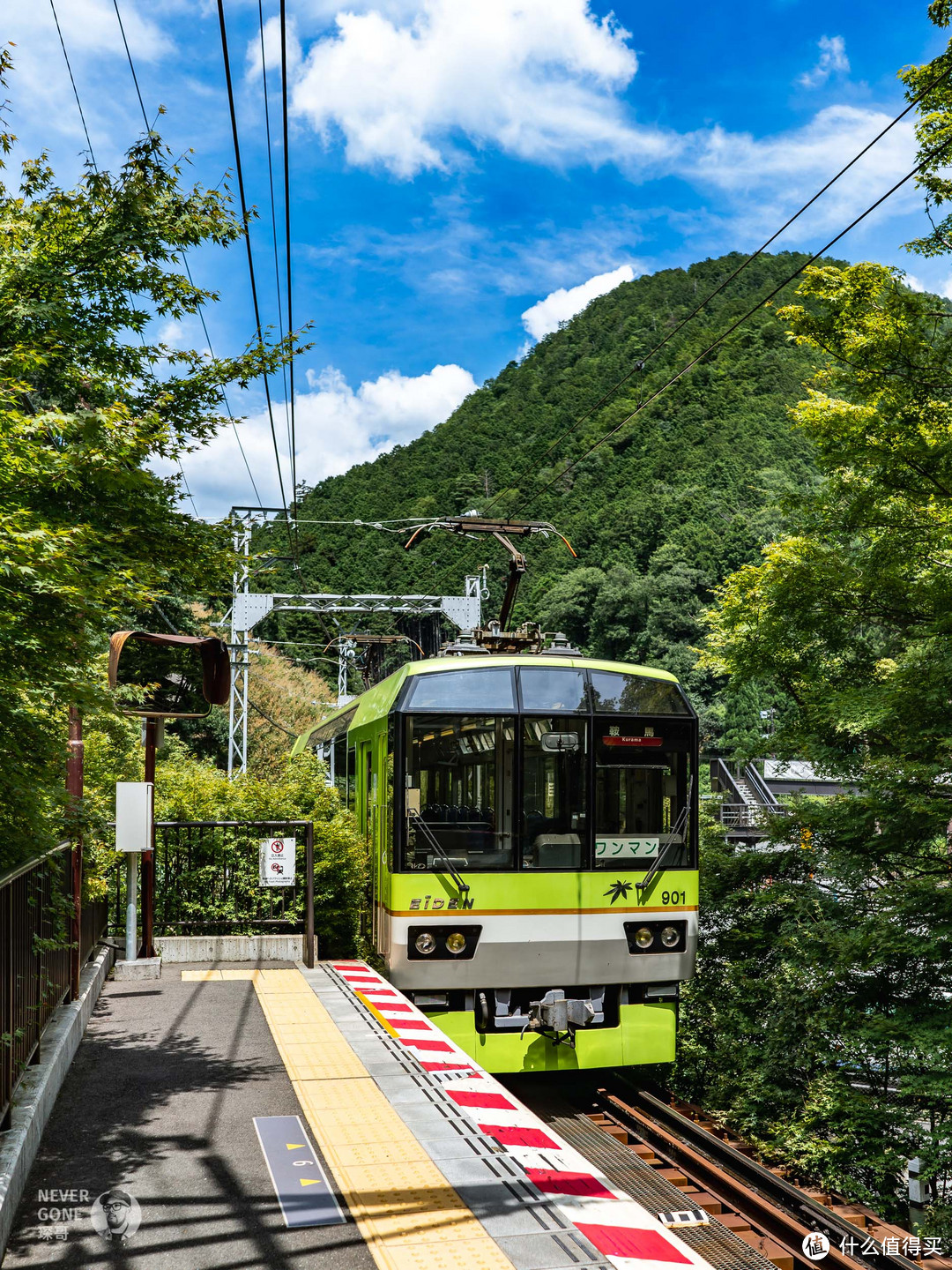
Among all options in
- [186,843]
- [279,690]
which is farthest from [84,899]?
[279,690]

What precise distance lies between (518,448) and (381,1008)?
3281 inches

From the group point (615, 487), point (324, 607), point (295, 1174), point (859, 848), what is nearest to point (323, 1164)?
point (295, 1174)

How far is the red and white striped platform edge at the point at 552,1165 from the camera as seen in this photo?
3930 mm

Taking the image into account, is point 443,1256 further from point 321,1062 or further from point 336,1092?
point 321,1062

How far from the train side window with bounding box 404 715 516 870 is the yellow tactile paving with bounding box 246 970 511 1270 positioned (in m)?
1.90

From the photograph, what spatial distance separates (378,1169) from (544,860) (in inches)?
169

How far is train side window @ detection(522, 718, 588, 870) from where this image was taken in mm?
8812

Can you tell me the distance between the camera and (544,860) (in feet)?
28.9

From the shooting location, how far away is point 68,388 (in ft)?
23.1

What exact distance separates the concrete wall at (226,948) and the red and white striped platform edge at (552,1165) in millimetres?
3442

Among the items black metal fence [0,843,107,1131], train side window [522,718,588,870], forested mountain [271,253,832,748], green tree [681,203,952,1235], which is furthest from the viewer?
forested mountain [271,253,832,748]

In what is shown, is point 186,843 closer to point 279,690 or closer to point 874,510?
point 874,510

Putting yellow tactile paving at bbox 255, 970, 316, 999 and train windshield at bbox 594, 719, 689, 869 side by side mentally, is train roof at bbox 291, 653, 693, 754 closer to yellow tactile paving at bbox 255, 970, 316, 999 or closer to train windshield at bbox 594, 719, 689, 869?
train windshield at bbox 594, 719, 689, 869

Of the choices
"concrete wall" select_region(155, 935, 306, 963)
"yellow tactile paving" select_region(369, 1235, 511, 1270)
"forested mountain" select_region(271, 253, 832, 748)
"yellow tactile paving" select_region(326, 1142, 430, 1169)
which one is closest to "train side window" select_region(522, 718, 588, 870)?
"concrete wall" select_region(155, 935, 306, 963)
